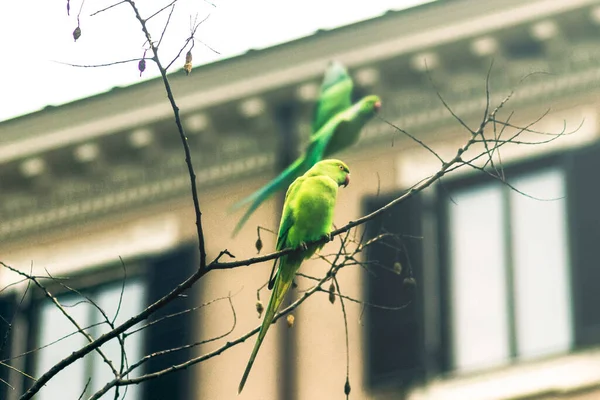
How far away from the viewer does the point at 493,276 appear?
31.3 feet

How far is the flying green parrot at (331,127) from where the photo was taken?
7297 millimetres

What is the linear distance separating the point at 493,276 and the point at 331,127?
2515 mm

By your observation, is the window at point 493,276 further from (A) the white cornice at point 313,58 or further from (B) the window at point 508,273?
(A) the white cornice at point 313,58

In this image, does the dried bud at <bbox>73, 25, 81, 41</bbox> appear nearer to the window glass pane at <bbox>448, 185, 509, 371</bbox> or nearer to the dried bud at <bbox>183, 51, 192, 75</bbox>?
the dried bud at <bbox>183, 51, 192, 75</bbox>

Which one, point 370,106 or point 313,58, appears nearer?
point 370,106

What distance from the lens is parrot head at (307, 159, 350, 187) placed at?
18.9 ft

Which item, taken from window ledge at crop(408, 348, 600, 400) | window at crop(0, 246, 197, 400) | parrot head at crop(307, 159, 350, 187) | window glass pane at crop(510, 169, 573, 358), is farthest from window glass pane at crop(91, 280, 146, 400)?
parrot head at crop(307, 159, 350, 187)

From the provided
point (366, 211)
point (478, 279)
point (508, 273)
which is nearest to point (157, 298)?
point (366, 211)

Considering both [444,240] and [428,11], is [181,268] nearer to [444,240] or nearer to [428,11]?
[444,240]

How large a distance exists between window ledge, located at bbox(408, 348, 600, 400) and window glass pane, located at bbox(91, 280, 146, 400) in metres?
2.61

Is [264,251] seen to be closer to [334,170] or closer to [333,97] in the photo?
[333,97]

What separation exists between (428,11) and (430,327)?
266 cm

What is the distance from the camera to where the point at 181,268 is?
10.8 m

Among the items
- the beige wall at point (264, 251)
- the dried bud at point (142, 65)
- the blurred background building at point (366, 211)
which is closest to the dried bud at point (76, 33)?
the dried bud at point (142, 65)
